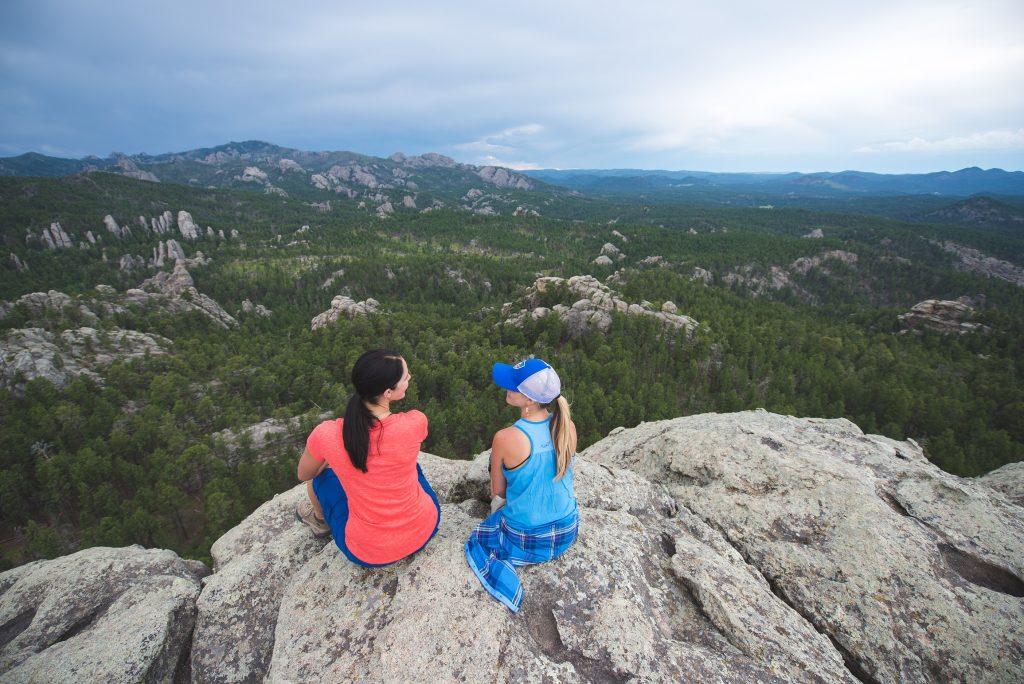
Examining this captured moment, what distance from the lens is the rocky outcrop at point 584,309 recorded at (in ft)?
233

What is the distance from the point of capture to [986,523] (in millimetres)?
8609

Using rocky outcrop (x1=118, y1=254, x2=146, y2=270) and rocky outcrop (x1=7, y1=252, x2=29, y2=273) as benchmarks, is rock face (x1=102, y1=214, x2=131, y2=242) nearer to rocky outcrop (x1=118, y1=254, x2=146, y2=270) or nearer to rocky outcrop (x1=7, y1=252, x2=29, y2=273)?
rocky outcrop (x1=118, y1=254, x2=146, y2=270)

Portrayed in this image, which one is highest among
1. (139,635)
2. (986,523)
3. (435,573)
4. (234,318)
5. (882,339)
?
(435,573)

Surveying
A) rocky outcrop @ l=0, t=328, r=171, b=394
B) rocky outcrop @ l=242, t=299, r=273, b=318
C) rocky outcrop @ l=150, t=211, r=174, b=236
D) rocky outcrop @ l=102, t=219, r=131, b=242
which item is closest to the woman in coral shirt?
rocky outcrop @ l=0, t=328, r=171, b=394

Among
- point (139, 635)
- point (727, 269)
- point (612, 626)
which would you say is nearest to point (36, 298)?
point (139, 635)

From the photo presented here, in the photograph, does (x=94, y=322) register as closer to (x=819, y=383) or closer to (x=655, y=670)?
(x=655, y=670)

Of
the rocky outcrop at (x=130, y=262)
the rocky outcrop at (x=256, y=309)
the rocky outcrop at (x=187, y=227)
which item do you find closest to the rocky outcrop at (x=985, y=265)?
the rocky outcrop at (x=256, y=309)

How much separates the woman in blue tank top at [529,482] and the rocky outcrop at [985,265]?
10900 inches

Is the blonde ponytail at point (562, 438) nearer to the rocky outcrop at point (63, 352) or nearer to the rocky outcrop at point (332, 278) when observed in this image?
the rocky outcrop at point (63, 352)

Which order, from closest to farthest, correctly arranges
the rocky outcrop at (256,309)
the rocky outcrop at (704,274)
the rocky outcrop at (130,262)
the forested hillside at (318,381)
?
the forested hillside at (318,381)
the rocky outcrop at (256,309)
the rocky outcrop at (130,262)
the rocky outcrop at (704,274)

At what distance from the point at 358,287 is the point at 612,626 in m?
141

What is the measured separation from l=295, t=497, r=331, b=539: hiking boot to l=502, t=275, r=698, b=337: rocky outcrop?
65.3 metres

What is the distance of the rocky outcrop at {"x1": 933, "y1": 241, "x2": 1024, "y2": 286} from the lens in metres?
183

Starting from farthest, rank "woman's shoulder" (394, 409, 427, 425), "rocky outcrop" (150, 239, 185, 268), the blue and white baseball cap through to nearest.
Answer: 1. "rocky outcrop" (150, 239, 185, 268)
2. "woman's shoulder" (394, 409, 427, 425)
3. the blue and white baseball cap
